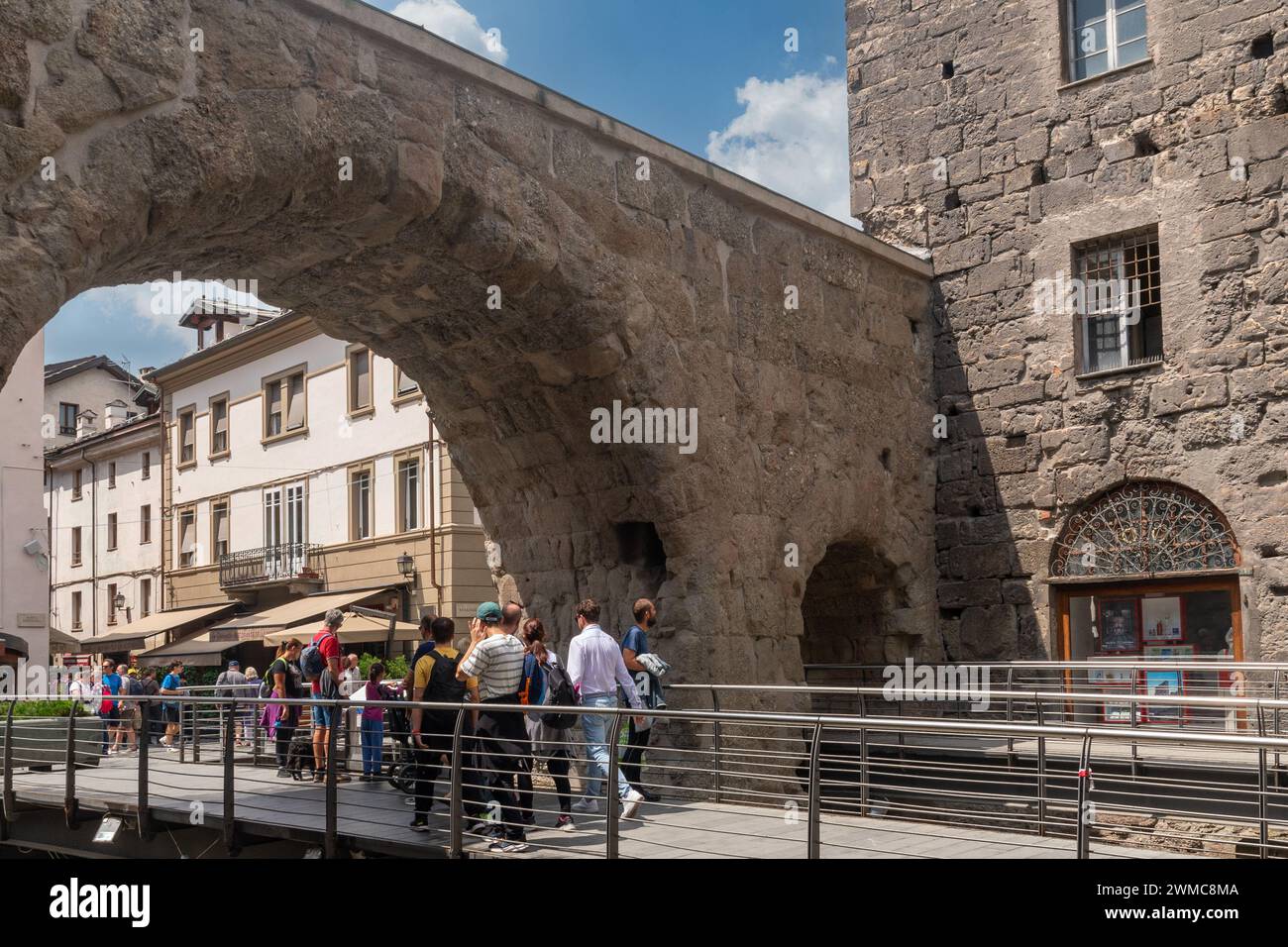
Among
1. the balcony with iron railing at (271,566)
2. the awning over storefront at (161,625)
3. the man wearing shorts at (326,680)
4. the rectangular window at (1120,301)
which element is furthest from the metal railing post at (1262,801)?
the awning over storefront at (161,625)

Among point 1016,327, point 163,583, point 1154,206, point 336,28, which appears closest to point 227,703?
point 336,28

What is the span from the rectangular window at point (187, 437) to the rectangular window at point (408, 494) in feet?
28.7

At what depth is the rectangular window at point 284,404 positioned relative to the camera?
27.8m

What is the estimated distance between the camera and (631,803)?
7430 millimetres

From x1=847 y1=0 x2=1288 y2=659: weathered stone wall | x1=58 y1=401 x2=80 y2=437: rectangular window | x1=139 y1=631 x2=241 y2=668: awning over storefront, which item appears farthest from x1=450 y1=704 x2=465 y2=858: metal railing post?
x1=58 y1=401 x2=80 y2=437: rectangular window

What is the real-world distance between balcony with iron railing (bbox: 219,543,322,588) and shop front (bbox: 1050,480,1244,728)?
1773 centimetres

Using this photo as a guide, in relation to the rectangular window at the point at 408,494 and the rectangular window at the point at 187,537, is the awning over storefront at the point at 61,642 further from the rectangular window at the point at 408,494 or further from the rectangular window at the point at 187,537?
the rectangular window at the point at 408,494

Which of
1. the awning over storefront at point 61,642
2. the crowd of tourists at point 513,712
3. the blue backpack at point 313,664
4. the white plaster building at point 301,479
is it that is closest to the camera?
the crowd of tourists at point 513,712

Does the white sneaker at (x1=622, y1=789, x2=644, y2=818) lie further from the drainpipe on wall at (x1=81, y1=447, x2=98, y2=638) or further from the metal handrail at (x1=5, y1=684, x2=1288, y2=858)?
the drainpipe on wall at (x1=81, y1=447, x2=98, y2=638)

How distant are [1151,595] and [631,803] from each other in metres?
6.27

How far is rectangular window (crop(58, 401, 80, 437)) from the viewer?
41.4 meters

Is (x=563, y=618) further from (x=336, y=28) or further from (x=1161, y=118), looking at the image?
(x=1161, y=118)

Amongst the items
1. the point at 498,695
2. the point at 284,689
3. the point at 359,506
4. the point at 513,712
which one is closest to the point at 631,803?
the point at 513,712
